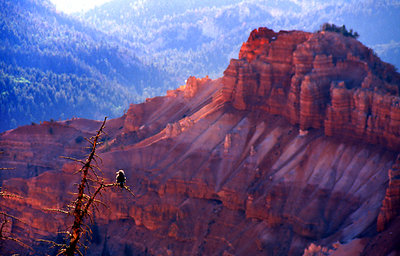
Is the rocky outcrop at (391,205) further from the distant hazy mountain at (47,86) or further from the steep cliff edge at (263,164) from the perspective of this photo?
the distant hazy mountain at (47,86)

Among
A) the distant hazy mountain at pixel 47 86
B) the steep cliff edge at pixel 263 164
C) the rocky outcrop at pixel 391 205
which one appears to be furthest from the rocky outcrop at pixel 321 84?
the distant hazy mountain at pixel 47 86

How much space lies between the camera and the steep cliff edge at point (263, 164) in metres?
51.5

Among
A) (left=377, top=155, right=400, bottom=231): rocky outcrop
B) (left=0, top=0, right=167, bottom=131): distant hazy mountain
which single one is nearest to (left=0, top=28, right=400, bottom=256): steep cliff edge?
(left=377, top=155, right=400, bottom=231): rocky outcrop

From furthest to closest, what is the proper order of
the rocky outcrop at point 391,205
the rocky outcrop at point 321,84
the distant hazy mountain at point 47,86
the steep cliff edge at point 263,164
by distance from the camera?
the distant hazy mountain at point 47,86, the rocky outcrop at point 321,84, the steep cliff edge at point 263,164, the rocky outcrop at point 391,205

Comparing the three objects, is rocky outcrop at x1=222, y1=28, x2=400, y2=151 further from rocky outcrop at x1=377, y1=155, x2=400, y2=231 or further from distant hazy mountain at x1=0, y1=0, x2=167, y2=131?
distant hazy mountain at x1=0, y1=0, x2=167, y2=131

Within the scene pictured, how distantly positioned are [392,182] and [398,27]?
539 ft

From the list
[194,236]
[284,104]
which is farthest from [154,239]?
[284,104]

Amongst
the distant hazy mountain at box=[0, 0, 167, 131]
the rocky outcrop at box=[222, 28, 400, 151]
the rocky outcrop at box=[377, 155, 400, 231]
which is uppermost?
the distant hazy mountain at box=[0, 0, 167, 131]

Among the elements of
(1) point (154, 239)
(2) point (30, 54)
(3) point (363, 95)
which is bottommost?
(1) point (154, 239)

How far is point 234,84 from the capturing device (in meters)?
68.5

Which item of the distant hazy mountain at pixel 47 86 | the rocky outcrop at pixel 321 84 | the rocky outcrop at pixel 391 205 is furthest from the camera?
the distant hazy mountain at pixel 47 86

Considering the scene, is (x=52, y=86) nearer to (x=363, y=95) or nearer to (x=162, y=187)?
(x=162, y=187)

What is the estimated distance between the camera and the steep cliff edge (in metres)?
51.5

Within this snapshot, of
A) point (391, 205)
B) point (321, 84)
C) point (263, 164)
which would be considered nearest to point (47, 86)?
point (263, 164)
